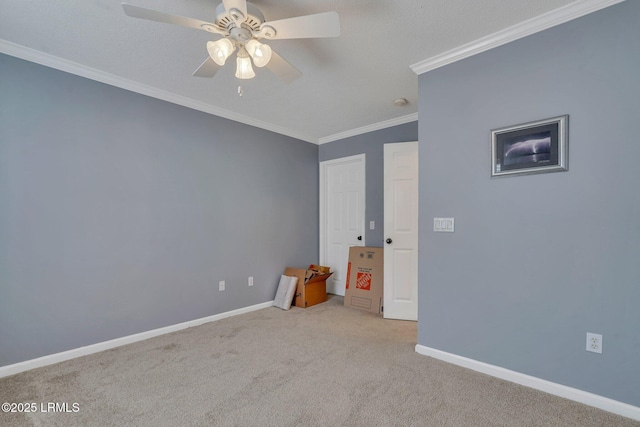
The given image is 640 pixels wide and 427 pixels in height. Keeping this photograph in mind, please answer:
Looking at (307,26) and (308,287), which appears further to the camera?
(308,287)

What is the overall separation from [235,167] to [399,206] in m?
2.09

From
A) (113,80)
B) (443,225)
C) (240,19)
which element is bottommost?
(443,225)

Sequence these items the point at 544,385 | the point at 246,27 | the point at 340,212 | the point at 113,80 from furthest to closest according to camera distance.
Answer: the point at 340,212
the point at 113,80
the point at 544,385
the point at 246,27

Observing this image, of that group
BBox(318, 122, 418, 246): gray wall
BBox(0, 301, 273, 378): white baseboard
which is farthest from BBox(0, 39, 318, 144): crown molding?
BBox(0, 301, 273, 378): white baseboard

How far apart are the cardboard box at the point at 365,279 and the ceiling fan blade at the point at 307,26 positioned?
279 cm

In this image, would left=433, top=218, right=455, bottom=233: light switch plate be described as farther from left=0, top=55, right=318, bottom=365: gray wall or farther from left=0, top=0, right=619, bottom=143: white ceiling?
left=0, top=55, right=318, bottom=365: gray wall

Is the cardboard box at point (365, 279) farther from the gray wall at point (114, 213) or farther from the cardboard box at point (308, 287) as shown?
the gray wall at point (114, 213)

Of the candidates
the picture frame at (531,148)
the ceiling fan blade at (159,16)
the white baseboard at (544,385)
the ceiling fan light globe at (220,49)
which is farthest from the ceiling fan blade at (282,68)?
the white baseboard at (544,385)

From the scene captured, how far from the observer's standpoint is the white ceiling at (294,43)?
1777 millimetres

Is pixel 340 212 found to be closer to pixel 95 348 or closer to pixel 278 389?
pixel 278 389

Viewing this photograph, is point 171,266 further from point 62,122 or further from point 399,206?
point 399,206

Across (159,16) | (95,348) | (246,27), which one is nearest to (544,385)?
(246,27)

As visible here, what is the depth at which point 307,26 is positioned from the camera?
1.54 meters

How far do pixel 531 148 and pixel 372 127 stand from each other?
2.26 meters
